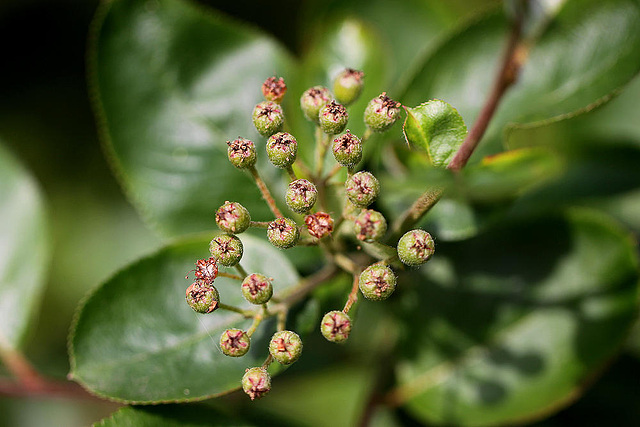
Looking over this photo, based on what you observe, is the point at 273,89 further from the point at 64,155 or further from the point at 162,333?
the point at 64,155

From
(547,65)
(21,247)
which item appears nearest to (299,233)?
(547,65)

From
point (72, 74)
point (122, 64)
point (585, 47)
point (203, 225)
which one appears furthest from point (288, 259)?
point (72, 74)

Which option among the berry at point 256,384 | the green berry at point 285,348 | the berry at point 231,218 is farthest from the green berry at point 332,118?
the berry at point 256,384

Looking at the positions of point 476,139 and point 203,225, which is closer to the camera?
point 476,139

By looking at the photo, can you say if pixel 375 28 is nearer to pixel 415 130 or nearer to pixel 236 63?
pixel 236 63

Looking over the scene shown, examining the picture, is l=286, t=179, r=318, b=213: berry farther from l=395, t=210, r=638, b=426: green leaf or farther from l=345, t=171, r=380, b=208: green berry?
l=395, t=210, r=638, b=426: green leaf

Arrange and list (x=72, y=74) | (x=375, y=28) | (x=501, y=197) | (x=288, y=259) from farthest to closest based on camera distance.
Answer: (x=72, y=74)
(x=375, y=28)
(x=288, y=259)
(x=501, y=197)
